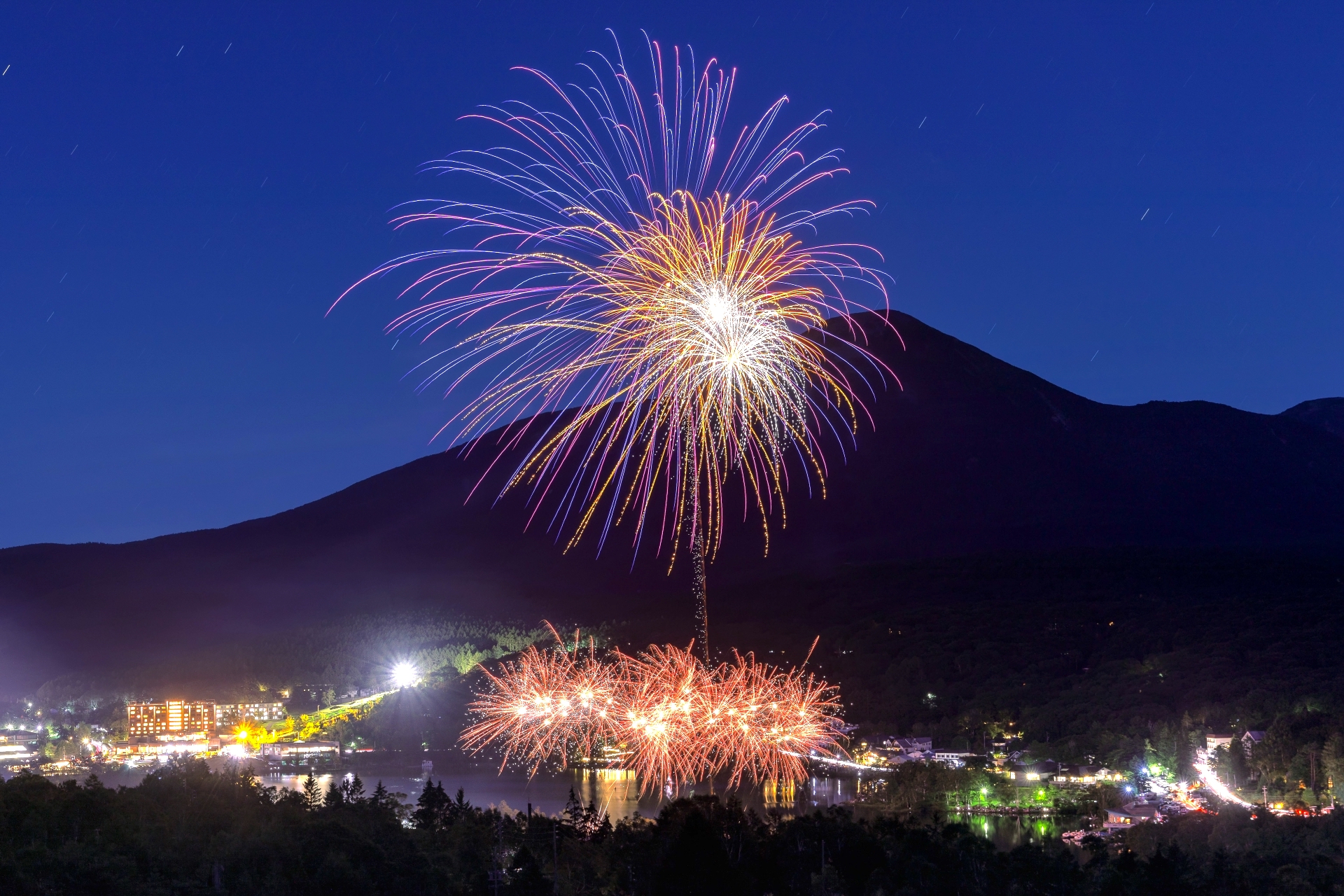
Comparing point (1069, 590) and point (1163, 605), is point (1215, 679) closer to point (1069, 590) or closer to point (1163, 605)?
point (1163, 605)

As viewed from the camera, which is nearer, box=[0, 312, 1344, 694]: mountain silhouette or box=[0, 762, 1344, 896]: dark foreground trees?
box=[0, 762, 1344, 896]: dark foreground trees

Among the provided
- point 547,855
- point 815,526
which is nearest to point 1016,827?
point 547,855

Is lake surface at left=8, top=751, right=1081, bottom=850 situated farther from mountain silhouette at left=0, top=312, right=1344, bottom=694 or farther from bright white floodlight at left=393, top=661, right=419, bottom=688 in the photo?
mountain silhouette at left=0, top=312, right=1344, bottom=694

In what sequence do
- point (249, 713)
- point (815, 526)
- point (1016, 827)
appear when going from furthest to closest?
1. point (815, 526)
2. point (249, 713)
3. point (1016, 827)

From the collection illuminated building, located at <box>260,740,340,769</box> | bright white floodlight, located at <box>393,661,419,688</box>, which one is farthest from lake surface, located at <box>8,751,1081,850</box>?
bright white floodlight, located at <box>393,661,419,688</box>

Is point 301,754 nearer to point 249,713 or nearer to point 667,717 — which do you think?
point 249,713
